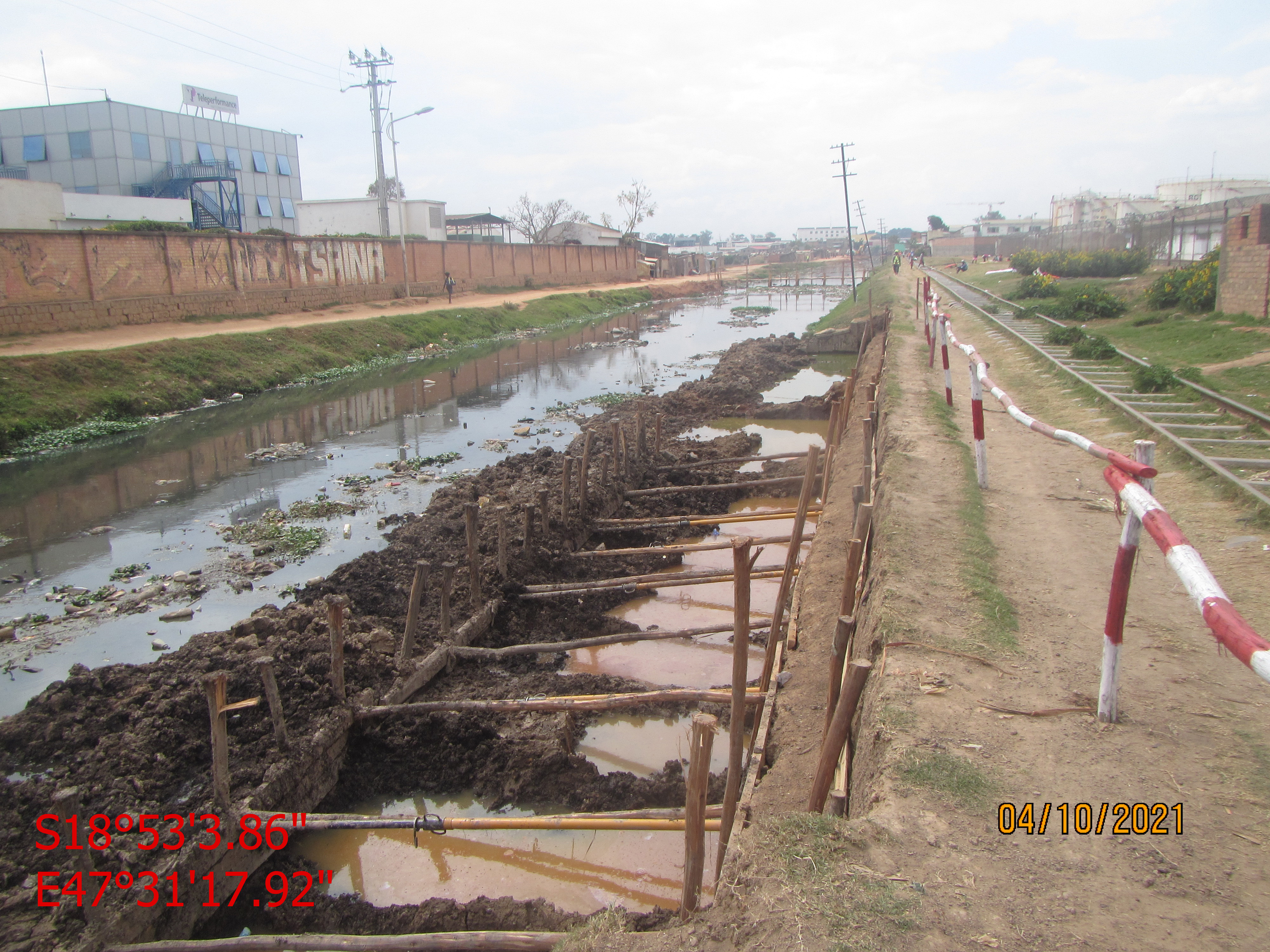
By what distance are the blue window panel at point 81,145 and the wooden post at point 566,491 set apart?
52258 mm

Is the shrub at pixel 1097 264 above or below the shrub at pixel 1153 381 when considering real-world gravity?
above

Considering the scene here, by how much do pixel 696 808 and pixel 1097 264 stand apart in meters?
34.8

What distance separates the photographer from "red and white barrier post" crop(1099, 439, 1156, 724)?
3617 mm

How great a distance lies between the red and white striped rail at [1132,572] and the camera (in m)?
2.43

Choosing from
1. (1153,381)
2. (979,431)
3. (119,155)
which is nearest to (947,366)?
(1153,381)

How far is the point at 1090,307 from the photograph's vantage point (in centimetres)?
2139

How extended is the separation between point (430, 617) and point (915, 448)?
240 inches

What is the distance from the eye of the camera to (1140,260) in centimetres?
3008

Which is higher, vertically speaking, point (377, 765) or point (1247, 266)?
point (1247, 266)

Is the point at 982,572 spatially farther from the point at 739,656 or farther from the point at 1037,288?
the point at 1037,288

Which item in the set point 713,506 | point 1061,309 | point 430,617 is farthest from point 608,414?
point 1061,309

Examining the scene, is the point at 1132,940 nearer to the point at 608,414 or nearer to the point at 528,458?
the point at 528,458

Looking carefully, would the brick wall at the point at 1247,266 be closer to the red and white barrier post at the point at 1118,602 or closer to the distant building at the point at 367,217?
the red and white barrier post at the point at 1118,602

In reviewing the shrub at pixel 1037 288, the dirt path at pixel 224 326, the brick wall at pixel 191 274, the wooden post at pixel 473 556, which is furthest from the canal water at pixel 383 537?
the shrub at pixel 1037 288
